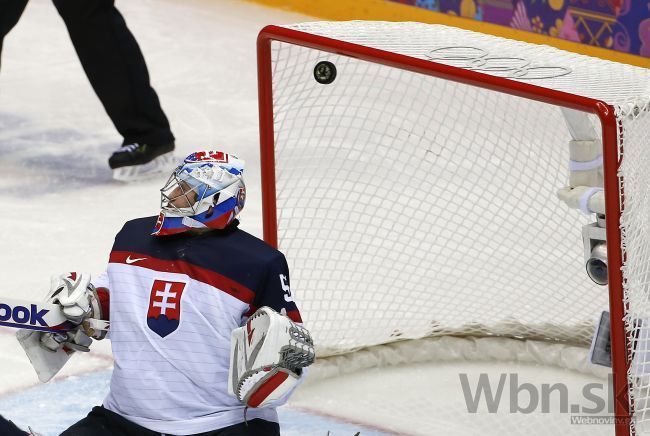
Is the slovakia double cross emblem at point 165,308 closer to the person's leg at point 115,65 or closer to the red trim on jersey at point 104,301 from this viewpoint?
the red trim on jersey at point 104,301

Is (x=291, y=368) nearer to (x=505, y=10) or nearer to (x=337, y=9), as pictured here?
(x=505, y=10)

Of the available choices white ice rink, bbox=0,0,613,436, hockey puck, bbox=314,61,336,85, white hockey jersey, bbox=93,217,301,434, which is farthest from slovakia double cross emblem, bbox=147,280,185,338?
hockey puck, bbox=314,61,336,85

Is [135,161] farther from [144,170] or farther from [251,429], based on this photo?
[251,429]

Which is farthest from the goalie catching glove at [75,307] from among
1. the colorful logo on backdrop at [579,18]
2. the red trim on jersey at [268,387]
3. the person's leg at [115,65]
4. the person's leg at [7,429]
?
the colorful logo on backdrop at [579,18]

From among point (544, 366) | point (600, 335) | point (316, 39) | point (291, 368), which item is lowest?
point (544, 366)

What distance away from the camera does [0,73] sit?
658 centimetres

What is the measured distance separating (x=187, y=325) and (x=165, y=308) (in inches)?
2.0

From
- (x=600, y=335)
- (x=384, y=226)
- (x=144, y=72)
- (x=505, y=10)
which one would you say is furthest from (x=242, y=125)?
(x=600, y=335)

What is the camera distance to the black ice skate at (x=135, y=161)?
18.2 feet

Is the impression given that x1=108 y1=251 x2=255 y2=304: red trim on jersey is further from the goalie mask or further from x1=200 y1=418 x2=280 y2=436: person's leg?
x1=200 y1=418 x2=280 y2=436: person's leg

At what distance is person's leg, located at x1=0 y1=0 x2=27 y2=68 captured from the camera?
541 centimetres

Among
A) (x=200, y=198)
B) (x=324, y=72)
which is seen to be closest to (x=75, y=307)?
(x=200, y=198)

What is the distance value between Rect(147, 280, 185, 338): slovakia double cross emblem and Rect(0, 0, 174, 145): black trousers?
265 centimetres

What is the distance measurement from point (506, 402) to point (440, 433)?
0.73ft
